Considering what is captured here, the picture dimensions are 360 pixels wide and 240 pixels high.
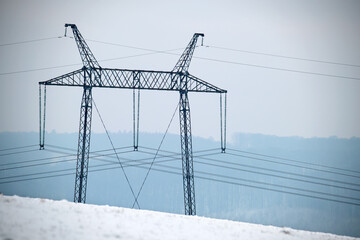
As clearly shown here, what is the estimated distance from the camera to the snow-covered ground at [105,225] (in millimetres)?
17156

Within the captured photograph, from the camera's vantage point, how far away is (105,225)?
19156mm

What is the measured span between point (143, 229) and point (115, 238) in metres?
2.26

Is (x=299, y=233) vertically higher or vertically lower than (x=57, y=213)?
lower

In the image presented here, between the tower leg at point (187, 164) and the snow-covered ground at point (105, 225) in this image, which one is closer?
the snow-covered ground at point (105, 225)

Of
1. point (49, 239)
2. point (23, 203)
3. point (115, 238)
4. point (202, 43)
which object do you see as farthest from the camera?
point (202, 43)

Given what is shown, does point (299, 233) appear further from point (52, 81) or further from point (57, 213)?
point (52, 81)

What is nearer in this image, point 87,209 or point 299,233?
point 87,209

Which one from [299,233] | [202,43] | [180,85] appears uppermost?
[202,43]

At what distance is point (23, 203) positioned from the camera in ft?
71.3

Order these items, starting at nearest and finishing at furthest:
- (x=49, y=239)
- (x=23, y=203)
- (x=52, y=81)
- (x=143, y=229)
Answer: (x=49, y=239)
(x=143, y=229)
(x=23, y=203)
(x=52, y=81)

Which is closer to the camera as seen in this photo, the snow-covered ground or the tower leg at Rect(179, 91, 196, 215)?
the snow-covered ground

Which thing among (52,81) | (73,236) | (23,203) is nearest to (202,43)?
(52,81)

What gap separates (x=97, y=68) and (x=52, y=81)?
409cm

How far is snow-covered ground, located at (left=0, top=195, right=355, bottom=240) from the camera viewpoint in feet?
56.3
